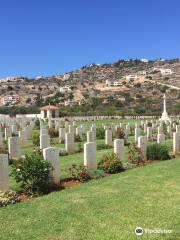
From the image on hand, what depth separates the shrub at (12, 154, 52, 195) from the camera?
12.2 metres

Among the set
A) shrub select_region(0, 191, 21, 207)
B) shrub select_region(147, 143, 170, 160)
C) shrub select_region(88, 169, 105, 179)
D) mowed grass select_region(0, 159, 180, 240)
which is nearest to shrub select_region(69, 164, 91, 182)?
shrub select_region(88, 169, 105, 179)

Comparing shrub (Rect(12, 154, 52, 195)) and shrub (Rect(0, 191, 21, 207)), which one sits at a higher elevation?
shrub (Rect(12, 154, 52, 195))

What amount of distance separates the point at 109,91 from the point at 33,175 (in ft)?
368

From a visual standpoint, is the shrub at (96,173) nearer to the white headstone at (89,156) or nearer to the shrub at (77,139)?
the white headstone at (89,156)

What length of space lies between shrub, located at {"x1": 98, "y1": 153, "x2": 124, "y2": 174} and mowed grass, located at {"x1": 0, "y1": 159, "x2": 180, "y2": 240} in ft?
7.66

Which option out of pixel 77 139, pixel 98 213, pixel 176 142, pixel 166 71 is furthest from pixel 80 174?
pixel 166 71

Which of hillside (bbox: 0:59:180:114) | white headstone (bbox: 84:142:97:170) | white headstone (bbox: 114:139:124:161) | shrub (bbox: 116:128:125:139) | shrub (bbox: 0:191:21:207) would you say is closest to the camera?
shrub (bbox: 0:191:21:207)

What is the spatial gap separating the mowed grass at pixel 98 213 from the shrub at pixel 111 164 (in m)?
2.33

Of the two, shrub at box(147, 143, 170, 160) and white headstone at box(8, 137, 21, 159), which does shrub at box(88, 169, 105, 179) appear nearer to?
shrub at box(147, 143, 170, 160)

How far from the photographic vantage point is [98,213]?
31.6 feet

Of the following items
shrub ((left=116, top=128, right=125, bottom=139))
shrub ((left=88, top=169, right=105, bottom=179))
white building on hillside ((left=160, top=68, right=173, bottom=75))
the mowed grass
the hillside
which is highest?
white building on hillside ((left=160, top=68, right=173, bottom=75))

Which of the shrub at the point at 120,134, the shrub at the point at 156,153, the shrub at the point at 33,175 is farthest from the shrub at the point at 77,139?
the shrub at the point at 33,175

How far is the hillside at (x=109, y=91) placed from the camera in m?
105

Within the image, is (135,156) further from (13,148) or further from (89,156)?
(13,148)
